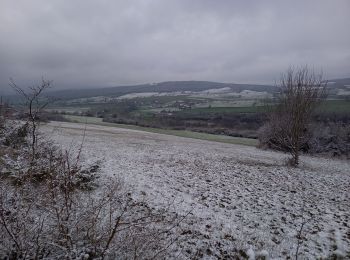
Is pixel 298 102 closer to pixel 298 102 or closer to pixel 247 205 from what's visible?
pixel 298 102

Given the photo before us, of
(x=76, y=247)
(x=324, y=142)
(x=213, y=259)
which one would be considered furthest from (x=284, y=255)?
(x=324, y=142)

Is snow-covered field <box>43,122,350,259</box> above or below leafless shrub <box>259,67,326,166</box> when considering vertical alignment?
below

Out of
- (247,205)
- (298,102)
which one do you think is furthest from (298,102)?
(247,205)

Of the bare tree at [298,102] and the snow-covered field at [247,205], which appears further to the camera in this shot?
the bare tree at [298,102]

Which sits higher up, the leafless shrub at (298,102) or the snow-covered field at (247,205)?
the leafless shrub at (298,102)

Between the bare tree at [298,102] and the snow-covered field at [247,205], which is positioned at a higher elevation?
the bare tree at [298,102]

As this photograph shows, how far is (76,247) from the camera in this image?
→ 503cm

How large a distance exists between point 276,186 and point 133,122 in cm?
5661

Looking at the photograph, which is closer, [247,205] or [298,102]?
[247,205]

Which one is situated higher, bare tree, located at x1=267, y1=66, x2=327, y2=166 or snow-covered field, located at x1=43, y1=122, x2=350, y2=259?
bare tree, located at x1=267, y1=66, x2=327, y2=166

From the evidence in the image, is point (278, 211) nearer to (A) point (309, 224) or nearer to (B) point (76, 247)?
(A) point (309, 224)

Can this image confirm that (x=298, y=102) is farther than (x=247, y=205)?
Yes

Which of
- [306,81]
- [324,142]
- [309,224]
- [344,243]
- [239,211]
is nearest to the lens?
[344,243]

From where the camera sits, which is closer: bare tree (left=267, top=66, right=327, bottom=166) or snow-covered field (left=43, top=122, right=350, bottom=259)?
snow-covered field (left=43, top=122, right=350, bottom=259)
